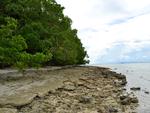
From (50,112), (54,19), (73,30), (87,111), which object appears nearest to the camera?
(50,112)

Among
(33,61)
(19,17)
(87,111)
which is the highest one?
(19,17)

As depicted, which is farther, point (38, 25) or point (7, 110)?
point (38, 25)

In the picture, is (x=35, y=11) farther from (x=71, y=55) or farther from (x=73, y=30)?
(x=73, y=30)

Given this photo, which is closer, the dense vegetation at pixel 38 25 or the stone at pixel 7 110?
the stone at pixel 7 110

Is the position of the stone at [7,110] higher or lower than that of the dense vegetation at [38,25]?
lower

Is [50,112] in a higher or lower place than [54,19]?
lower

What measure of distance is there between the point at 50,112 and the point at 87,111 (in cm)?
265

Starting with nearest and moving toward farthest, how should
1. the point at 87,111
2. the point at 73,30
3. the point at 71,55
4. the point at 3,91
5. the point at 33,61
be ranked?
1. the point at 87,111
2. the point at 3,91
3. the point at 33,61
4. the point at 71,55
5. the point at 73,30

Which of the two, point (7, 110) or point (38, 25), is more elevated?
point (38, 25)

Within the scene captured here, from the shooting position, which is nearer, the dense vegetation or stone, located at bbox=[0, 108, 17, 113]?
stone, located at bbox=[0, 108, 17, 113]

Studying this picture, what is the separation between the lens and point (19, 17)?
A: 5600 centimetres

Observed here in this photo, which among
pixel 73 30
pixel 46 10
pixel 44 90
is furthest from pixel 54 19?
pixel 44 90

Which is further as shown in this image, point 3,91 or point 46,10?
point 46,10

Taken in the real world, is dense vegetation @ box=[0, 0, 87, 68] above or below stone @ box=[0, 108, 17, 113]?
above
